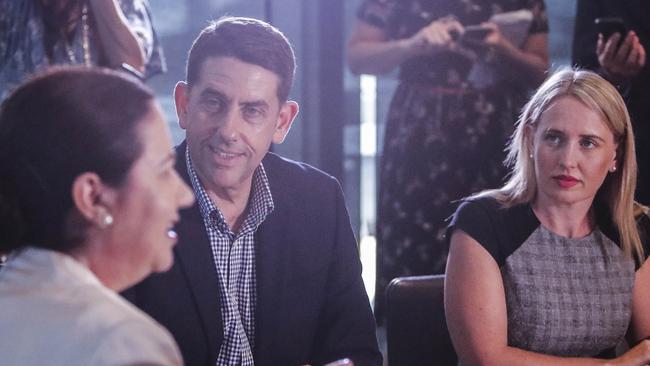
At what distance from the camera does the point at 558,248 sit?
2.41 m

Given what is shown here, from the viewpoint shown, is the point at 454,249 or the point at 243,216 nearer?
the point at 243,216

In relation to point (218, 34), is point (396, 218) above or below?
below

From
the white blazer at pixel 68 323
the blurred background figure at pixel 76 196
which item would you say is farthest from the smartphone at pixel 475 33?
the white blazer at pixel 68 323

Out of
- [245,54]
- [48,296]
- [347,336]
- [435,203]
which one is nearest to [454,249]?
[347,336]

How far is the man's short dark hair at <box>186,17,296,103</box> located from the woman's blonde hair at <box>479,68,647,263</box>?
627mm

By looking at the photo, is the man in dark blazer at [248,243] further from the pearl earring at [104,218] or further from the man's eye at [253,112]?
the pearl earring at [104,218]

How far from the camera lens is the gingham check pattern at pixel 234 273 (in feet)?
6.77

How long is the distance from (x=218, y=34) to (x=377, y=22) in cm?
131

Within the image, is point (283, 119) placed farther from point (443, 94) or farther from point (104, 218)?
point (443, 94)

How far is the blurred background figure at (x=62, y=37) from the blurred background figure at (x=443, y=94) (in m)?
0.82

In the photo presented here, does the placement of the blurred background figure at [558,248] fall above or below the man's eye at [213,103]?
below

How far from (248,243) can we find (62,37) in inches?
39.6

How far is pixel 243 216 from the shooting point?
7.11 feet

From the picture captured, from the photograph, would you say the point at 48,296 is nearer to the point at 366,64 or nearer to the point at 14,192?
the point at 14,192
